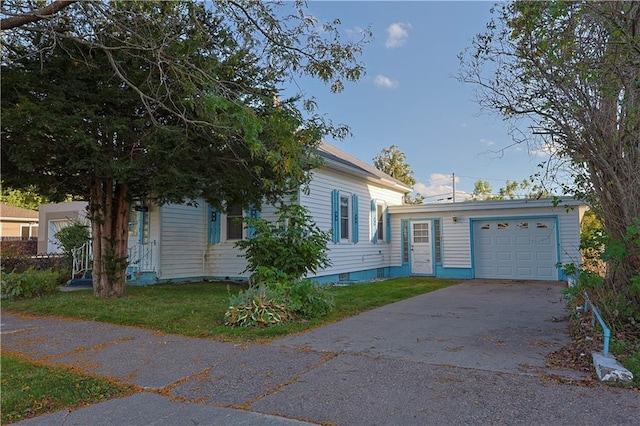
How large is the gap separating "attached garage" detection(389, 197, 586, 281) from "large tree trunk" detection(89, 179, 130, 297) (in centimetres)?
1047

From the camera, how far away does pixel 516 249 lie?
15055mm

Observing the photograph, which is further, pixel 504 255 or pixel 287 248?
pixel 504 255

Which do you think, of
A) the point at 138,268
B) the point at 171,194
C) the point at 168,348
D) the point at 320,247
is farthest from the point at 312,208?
the point at 168,348

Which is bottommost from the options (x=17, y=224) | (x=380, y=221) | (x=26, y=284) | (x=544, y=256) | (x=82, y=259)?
(x=26, y=284)

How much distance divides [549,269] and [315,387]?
1291 centimetres

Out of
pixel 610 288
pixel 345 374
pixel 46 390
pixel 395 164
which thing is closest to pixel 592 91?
pixel 610 288

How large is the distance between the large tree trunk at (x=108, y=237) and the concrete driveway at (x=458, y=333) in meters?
5.69

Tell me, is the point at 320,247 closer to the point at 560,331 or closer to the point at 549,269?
the point at 560,331

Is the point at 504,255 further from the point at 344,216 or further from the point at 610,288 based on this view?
the point at 610,288

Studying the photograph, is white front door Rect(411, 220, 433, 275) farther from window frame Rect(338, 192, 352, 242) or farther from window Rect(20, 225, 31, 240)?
window Rect(20, 225, 31, 240)

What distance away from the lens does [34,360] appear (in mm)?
5301

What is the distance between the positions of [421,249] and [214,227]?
8037 mm

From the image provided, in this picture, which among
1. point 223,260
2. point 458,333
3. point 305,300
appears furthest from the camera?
point 223,260

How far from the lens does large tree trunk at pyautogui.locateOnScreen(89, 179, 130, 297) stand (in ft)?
32.2
